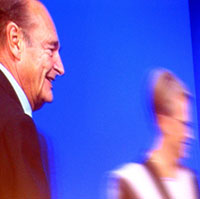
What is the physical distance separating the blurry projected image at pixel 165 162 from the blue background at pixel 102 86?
9 centimetres

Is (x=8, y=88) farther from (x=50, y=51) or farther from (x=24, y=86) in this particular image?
(x=50, y=51)

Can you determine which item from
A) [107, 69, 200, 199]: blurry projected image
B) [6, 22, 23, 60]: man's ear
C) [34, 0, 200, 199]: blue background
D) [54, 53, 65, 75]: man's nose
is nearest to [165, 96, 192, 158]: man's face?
[107, 69, 200, 199]: blurry projected image

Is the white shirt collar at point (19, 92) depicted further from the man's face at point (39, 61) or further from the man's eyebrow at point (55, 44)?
the man's eyebrow at point (55, 44)

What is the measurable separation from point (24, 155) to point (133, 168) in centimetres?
30

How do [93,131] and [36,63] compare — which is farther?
[93,131]

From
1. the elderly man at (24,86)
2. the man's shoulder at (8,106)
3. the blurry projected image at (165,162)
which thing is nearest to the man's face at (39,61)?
the elderly man at (24,86)

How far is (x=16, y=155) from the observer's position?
4.14 feet

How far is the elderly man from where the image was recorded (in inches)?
49.4

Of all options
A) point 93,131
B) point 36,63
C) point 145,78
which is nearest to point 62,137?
point 93,131

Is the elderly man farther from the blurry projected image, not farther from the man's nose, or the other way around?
the blurry projected image

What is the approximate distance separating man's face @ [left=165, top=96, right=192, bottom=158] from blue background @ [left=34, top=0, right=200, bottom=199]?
11cm

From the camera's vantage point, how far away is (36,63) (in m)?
1.44

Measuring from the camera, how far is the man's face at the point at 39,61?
142 centimetres

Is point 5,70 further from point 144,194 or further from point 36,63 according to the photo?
point 144,194
